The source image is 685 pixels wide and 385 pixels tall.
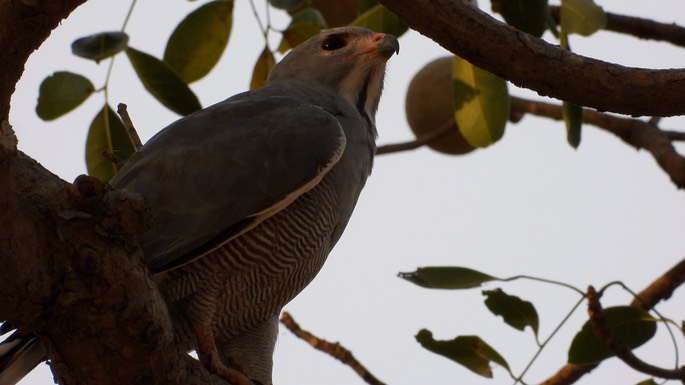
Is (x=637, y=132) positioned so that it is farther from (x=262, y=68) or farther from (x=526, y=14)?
(x=262, y=68)

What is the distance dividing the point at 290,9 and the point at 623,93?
241 cm

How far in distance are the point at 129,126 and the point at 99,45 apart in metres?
0.39

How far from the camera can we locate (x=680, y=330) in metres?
5.26

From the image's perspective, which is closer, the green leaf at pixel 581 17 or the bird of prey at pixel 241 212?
the bird of prey at pixel 241 212

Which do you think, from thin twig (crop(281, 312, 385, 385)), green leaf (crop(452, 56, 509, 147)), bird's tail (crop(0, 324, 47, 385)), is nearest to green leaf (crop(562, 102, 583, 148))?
green leaf (crop(452, 56, 509, 147))

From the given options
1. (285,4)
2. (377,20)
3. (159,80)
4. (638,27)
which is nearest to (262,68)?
(285,4)

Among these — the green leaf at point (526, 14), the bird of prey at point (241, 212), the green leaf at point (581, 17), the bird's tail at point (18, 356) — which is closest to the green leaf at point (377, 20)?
the bird of prey at point (241, 212)

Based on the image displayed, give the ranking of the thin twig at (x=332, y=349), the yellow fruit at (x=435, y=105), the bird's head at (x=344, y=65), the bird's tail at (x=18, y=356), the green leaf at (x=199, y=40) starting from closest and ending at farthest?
the bird's tail at (x=18, y=356), the thin twig at (x=332, y=349), the green leaf at (x=199, y=40), the bird's head at (x=344, y=65), the yellow fruit at (x=435, y=105)

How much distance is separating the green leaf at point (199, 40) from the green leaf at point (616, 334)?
90.9 inches

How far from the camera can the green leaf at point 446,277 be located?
16.8ft

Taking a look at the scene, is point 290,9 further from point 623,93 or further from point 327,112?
point 623,93

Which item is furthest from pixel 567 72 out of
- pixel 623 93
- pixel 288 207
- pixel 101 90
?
pixel 101 90

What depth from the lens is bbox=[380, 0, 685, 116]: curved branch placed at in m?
4.02

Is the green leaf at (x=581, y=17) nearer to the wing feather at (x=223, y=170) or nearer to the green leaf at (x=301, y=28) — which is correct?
the wing feather at (x=223, y=170)
